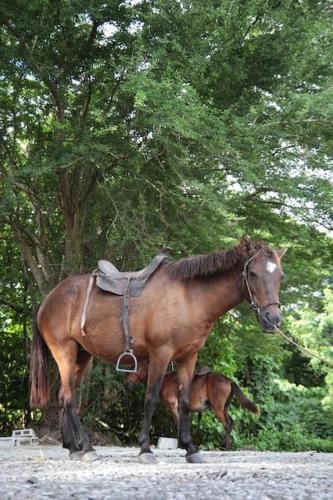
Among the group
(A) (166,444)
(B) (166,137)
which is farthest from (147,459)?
(A) (166,444)

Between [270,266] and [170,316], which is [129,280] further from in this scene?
[270,266]

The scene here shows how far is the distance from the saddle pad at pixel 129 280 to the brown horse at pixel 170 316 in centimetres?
7

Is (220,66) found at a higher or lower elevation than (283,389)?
higher

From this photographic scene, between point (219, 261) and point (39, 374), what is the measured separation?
278cm

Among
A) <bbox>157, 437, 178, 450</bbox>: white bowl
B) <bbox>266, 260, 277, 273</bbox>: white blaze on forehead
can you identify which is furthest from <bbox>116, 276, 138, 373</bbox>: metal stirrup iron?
<bbox>157, 437, 178, 450</bbox>: white bowl

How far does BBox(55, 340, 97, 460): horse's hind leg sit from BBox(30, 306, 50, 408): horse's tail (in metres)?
0.40

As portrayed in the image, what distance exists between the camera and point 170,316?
6215mm

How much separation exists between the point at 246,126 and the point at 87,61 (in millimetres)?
3385

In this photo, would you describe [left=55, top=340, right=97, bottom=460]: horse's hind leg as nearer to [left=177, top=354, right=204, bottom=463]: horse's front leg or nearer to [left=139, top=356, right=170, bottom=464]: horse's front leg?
[left=139, top=356, right=170, bottom=464]: horse's front leg

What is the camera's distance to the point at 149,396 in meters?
6.23

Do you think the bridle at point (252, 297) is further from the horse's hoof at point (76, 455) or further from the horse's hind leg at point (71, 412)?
the horse's hoof at point (76, 455)

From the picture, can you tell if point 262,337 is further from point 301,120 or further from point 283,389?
point 283,389

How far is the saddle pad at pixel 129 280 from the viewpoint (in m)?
6.59

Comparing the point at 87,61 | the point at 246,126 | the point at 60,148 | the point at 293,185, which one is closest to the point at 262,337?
the point at 293,185
